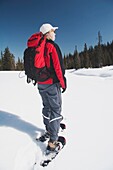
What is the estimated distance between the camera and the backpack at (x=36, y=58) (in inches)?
76.6

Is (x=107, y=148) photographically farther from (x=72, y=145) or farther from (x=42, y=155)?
(x=42, y=155)

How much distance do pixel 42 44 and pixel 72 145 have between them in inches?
47.6

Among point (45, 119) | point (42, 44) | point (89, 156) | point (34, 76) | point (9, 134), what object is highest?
point (42, 44)

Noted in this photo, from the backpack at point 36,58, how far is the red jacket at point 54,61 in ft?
0.16

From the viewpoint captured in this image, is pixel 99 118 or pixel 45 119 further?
pixel 99 118

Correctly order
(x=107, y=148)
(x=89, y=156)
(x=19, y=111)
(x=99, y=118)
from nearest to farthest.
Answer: (x=89, y=156), (x=107, y=148), (x=99, y=118), (x=19, y=111)

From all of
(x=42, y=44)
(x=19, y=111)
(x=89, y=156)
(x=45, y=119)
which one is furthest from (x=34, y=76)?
(x=19, y=111)

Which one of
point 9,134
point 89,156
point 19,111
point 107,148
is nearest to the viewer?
point 89,156

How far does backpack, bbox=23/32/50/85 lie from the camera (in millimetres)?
1946

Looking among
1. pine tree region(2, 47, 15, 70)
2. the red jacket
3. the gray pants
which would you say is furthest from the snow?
pine tree region(2, 47, 15, 70)

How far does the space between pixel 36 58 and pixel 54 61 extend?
0.20 metres

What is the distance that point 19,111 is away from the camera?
3170 millimetres

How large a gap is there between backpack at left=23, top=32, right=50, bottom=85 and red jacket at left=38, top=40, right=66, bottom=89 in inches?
1.9

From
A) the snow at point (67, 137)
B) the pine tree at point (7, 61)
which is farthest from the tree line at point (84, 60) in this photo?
the snow at point (67, 137)
